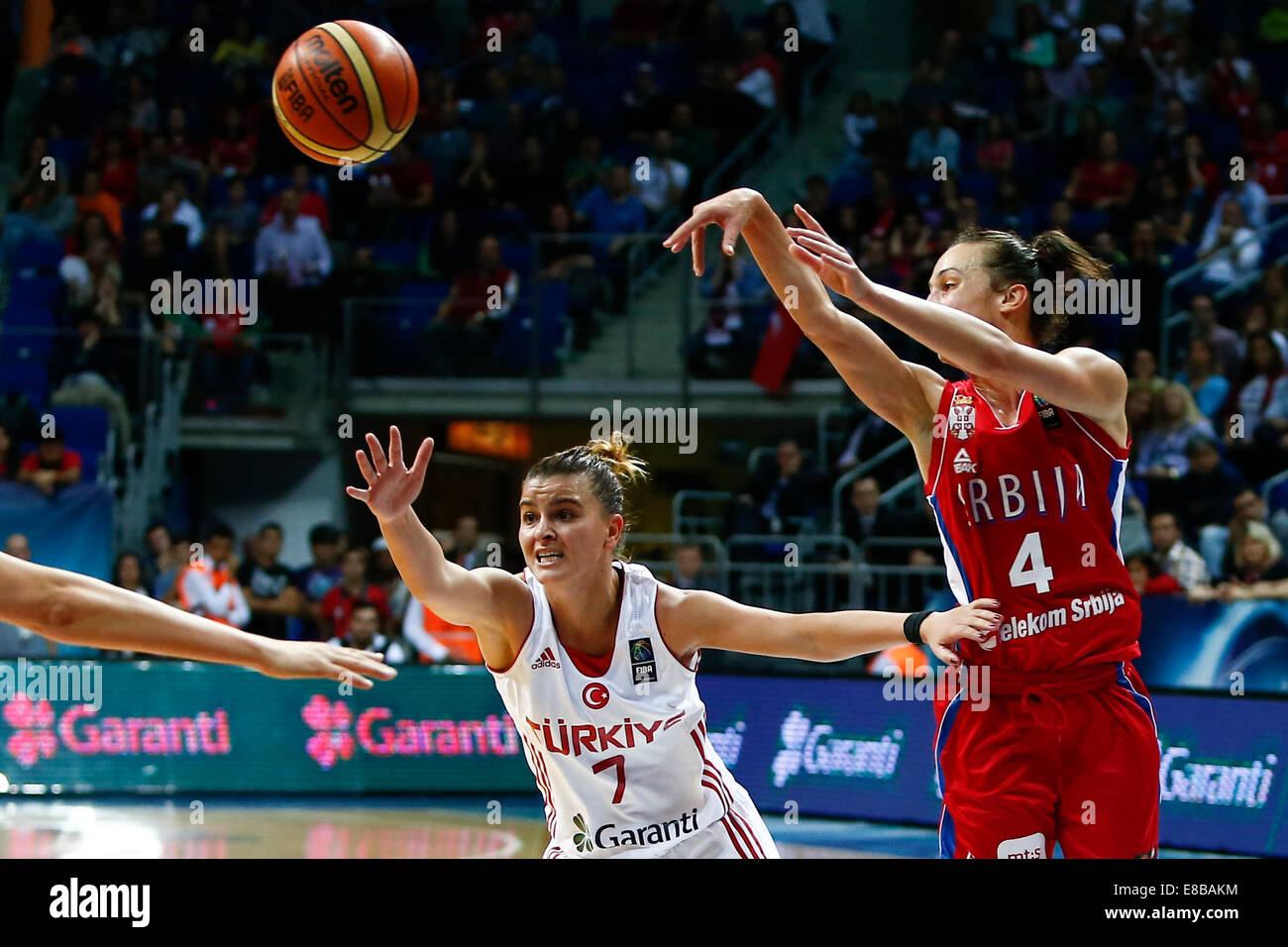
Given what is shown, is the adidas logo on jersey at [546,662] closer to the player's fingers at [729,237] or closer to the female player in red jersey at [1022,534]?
the female player in red jersey at [1022,534]

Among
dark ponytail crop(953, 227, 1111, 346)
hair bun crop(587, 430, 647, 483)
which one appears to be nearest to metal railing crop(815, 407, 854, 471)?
hair bun crop(587, 430, 647, 483)

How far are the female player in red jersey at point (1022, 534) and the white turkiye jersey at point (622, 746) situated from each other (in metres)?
0.61

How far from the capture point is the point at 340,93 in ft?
20.7

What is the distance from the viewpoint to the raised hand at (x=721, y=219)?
12.5 feet

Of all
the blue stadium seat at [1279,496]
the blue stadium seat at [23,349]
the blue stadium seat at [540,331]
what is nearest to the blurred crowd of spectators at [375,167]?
the blue stadium seat at [540,331]

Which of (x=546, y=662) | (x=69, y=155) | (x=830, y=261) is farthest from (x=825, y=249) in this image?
(x=69, y=155)

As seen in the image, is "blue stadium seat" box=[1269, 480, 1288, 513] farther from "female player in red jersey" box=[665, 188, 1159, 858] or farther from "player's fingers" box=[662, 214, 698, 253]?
"player's fingers" box=[662, 214, 698, 253]

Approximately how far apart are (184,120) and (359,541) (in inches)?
185

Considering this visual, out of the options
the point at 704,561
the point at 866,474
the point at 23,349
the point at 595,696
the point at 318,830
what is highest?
the point at 23,349
